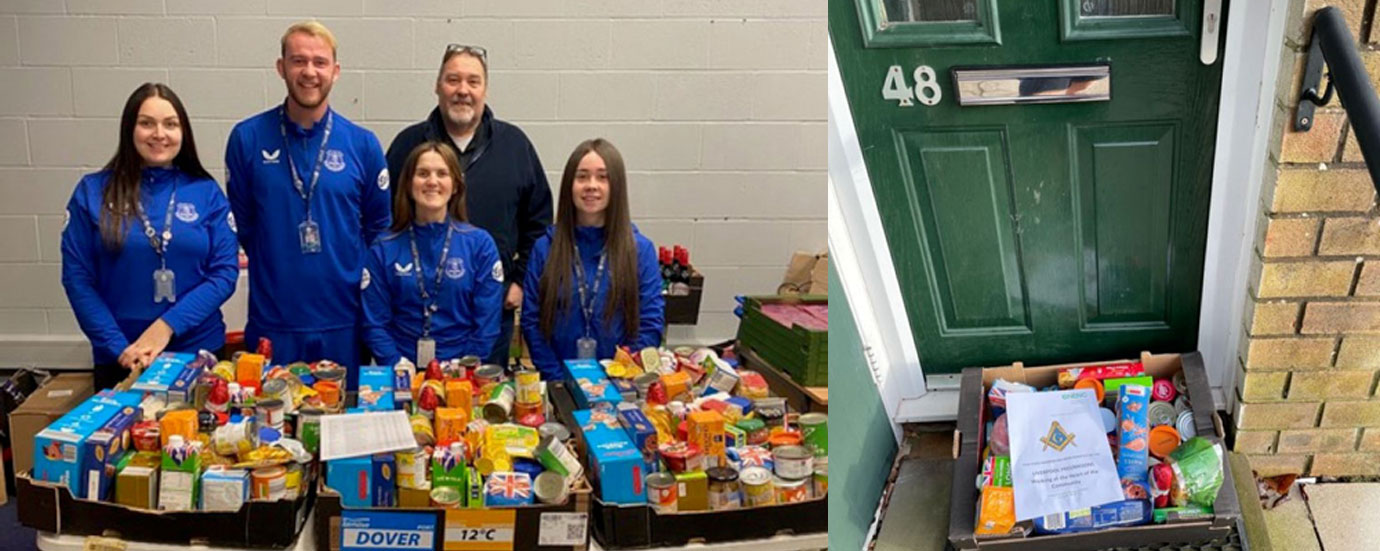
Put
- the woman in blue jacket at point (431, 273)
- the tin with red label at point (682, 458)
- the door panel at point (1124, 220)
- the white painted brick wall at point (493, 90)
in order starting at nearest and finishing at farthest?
the tin with red label at point (682, 458)
the door panel at point (1124, 220)
the woman in blue jacket at point (431, 273)
the white painted brick wall at point (493, 90)

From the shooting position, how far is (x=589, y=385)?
2551 millimetres

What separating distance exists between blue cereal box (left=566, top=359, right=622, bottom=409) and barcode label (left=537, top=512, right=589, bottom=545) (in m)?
0.41

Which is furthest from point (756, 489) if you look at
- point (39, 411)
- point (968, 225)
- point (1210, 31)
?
point (39, 411)

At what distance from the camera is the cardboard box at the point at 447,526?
2.02 m

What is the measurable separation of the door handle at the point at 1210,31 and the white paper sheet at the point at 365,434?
1795 millimetres

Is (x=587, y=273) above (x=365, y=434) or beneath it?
above

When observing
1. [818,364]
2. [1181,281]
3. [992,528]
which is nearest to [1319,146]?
[1181,281]

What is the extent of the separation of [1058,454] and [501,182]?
189cm

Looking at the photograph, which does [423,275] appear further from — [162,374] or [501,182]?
[162,374]

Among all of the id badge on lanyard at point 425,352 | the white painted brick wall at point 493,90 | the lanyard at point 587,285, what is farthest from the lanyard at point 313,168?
the white painted brick wall at point 493,90

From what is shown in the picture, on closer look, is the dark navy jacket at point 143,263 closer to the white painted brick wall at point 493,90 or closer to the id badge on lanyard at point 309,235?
the id badge on lanyard at point 309,235

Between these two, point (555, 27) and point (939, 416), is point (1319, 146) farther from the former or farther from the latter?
point (555, 27)

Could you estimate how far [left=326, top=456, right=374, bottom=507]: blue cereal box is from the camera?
6.71 ft

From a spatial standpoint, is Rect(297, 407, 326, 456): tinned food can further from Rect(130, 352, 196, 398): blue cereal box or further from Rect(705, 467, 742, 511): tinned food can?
Rect(705, 467, 742, 511): tinned food can
